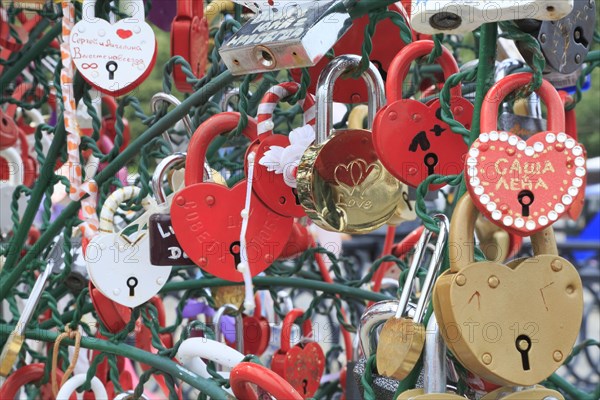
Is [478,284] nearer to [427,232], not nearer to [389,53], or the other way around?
[427,232]

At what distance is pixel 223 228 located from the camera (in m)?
0.92

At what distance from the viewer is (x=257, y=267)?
0.93 metres

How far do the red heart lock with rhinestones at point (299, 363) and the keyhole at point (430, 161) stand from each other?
625 mm

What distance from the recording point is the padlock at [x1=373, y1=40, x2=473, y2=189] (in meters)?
0.79

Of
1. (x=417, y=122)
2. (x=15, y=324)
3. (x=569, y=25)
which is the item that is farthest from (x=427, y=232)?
(x=15, y=324)

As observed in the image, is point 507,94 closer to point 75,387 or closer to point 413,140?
point 413,140

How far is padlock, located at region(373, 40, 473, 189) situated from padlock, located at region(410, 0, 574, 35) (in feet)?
0.31

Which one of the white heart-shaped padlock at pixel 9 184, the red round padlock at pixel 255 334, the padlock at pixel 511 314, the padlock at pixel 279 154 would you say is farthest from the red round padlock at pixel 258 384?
the white heart-shaped padlock at pixel 9 184

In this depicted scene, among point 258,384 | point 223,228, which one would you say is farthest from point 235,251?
point 258,384

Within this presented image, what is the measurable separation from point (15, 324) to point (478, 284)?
2.83 feet

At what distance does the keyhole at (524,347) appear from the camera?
0.67 m

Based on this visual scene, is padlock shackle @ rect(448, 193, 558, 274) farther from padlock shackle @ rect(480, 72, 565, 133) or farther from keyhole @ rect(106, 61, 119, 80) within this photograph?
keyhole @ rect(106, 61, 119, 80)

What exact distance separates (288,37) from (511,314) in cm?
28

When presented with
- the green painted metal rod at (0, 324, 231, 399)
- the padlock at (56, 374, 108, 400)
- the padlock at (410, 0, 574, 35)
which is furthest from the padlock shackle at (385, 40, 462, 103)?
the padlock at (56, 374, 108, 400)
